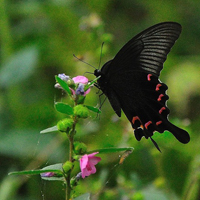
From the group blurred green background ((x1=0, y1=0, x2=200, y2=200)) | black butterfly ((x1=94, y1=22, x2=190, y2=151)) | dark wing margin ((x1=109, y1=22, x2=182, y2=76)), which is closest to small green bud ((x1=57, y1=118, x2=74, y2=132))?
black butterfly ((x1=94, y1=22, x2=190, y2=151))

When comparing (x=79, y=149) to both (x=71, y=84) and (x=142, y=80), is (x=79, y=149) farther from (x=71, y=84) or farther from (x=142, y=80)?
(x=142, y=80)

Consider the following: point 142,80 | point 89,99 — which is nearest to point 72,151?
point 142,80

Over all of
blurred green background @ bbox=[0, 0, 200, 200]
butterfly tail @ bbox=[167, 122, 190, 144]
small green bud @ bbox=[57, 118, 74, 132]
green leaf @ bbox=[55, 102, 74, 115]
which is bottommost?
blurred green background @ bbox=[0, 0, 200, 200]

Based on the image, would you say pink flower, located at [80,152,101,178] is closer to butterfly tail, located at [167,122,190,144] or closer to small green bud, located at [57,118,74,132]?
small green bud, located at [57,118,74,132]

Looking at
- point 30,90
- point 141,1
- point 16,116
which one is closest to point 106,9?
point 141,1

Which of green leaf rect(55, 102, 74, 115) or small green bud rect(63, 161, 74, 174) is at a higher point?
green leaf rect(55, 102, 74, 115)

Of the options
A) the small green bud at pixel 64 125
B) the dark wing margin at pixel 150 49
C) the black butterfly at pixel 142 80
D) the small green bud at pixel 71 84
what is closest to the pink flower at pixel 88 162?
the small green bud at pixel 64 125

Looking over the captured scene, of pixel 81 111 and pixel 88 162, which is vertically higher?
pixel 81 111
